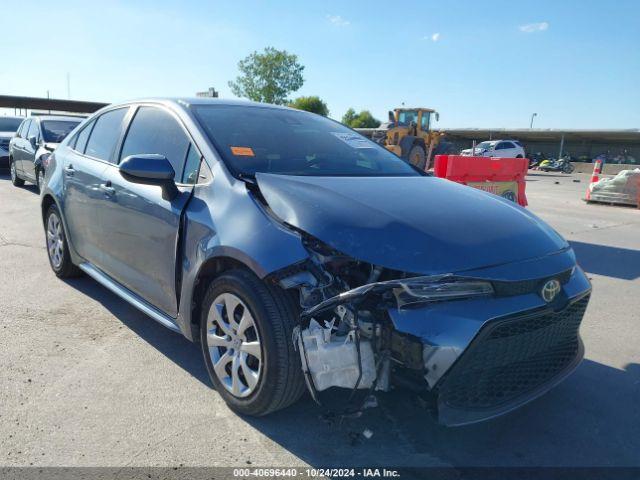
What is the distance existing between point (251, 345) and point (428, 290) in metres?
0.92

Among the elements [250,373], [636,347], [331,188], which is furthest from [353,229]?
[636,347]

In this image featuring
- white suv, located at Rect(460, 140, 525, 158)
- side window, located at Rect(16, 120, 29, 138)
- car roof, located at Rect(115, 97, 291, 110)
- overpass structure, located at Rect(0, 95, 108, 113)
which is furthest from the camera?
overpass structure, located at Rect(0, 95, 108, 113)

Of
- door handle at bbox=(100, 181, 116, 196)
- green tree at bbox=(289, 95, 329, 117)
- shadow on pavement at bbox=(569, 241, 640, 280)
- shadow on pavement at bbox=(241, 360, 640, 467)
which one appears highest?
green tree at bbox=(289, 95, 329, 117)

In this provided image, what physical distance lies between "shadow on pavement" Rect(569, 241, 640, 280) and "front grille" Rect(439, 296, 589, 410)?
3884 mm

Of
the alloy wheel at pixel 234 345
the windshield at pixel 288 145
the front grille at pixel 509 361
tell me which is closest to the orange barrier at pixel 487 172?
the windshield at pixel 288 145

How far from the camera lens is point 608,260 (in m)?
6.63

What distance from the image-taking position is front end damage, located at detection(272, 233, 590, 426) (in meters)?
2.18

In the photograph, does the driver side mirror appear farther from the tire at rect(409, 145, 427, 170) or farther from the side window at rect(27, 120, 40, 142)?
the tire at rect(409, 145, 427, 170)

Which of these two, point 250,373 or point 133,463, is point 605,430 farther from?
point 133,463

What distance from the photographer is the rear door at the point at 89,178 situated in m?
3.96

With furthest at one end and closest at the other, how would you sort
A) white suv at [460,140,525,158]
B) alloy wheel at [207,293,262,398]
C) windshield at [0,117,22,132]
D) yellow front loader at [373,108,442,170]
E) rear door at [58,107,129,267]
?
white suv at [460,140,525,158] → yellow front loader at [373,108,442,170] → windshield at [0,117,22,132] → rear door at [58,107,129,267] → alloy wheel at [207,293,262,398]

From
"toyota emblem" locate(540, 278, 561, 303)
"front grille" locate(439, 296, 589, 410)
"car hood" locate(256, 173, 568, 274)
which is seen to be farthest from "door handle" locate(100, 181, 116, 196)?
"toyota emblem" locate(540, 278, 561, 303)

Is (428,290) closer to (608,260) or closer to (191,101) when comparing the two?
(191,101)

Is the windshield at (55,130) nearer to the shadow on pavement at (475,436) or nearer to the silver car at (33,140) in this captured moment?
the silver car at (33,140)
